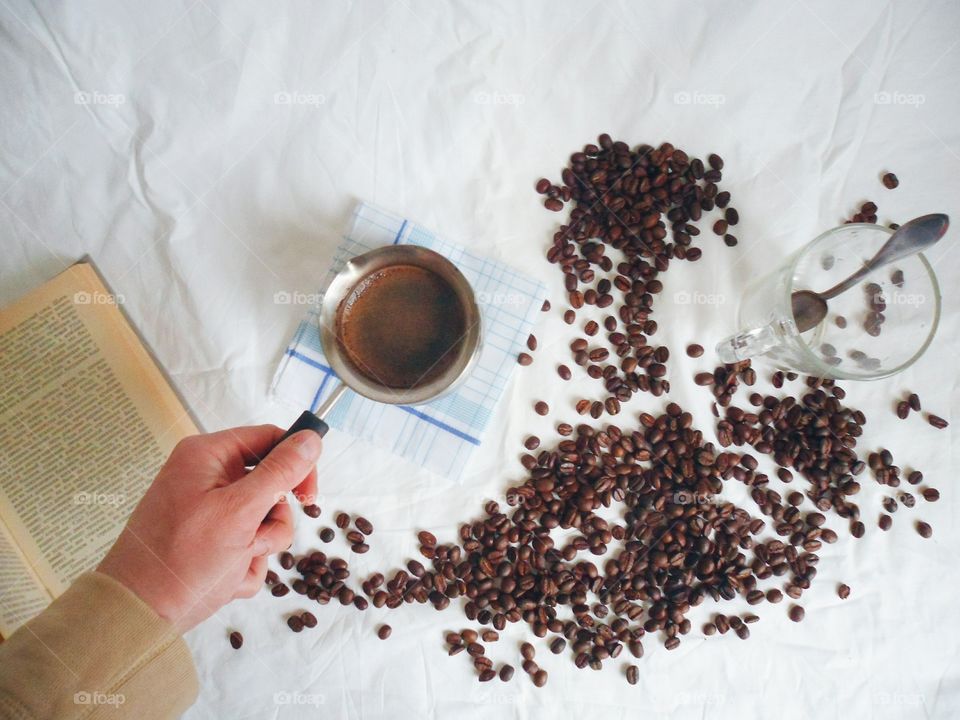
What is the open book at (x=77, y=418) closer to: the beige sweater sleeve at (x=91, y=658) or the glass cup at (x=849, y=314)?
the beige sweater sleeve at (x=91, y=658)

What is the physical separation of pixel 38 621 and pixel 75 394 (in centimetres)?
49

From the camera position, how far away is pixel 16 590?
3.97 ft

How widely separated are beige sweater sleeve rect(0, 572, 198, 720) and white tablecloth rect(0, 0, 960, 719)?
308mm

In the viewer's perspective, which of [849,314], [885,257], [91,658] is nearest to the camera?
[91,658]

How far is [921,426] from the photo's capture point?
4.41ft

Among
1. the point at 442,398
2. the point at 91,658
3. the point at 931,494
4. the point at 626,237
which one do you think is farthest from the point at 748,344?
the point at 91,658

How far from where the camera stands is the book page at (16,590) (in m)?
1.19

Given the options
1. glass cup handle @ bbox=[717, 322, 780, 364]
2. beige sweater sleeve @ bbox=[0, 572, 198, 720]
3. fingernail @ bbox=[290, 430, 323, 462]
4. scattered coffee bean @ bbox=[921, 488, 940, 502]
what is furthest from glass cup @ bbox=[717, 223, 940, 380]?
beige sweater sleeve @ bbox=[0, 572, 198, 720]

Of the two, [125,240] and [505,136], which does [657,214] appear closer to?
[505,136]

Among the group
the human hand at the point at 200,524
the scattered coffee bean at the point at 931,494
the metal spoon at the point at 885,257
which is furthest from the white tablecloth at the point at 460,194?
A: the human hand at the point at 200,524

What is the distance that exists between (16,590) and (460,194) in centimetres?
108

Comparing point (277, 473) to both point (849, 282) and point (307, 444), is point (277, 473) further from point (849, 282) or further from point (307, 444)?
point (849, 282)

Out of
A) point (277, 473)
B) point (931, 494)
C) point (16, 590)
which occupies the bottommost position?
point (16, 590)

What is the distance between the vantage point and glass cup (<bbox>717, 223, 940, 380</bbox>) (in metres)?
1.14
